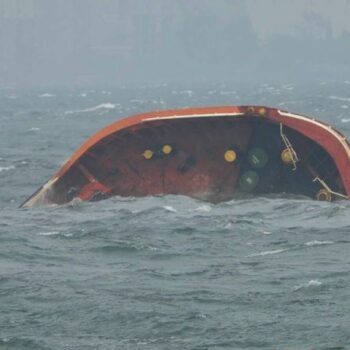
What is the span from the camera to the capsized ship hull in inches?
1649

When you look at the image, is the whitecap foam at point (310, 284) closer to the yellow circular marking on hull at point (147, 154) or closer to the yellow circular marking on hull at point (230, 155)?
the yellow circular marking on hull at point (230, 155)

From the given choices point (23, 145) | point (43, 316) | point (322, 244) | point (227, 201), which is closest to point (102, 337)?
point (43, 316)

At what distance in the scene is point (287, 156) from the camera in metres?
42.2

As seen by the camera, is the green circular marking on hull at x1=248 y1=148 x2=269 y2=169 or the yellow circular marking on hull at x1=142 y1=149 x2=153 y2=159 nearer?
the green circular marking on hull at x1=248 y1=148 x2=269 y2=169

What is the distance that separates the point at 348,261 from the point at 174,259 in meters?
4.22

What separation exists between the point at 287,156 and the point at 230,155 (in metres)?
2.22

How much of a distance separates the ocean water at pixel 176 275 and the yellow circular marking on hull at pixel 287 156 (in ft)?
4.13

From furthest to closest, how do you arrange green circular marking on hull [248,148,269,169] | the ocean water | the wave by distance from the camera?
green circular marking on hull [248,148,269,169]
the wave
the ocean water

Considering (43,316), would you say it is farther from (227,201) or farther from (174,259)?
(227,201)

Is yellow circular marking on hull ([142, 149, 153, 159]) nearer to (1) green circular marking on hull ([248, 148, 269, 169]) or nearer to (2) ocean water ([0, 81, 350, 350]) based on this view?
(2) ocean water ([0, 81, 350, 350])

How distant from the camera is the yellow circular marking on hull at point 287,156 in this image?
42094 mm

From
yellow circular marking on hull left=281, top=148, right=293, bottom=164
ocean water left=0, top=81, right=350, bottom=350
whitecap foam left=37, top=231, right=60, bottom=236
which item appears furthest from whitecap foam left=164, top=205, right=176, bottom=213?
whitecap foam left=37, top=231, right=60, bottom=236

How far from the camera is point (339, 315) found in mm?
26125

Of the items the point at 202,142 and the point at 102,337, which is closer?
the point at 102,337
